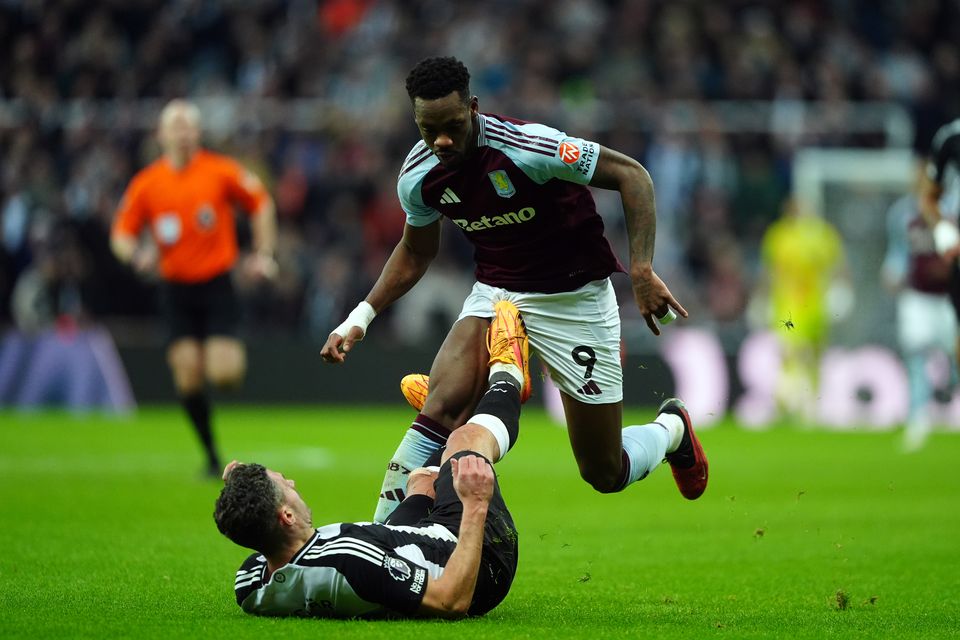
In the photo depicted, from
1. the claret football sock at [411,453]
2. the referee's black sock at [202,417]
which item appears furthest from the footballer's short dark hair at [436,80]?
the referee's black sock at [202,417]

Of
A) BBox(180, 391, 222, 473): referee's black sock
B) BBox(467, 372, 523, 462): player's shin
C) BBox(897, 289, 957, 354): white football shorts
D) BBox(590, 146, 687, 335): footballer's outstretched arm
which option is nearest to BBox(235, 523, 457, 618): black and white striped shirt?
BBox(467, 372, 523, 462): player's shin

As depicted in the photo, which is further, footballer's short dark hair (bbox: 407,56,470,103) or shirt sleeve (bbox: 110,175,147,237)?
shirt sleeve (bbox: 110,175,147,237)

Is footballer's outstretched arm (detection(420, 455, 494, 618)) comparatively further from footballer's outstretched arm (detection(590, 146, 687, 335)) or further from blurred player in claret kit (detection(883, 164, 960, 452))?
blurred player in claret kit (detection(883, 164, 960, 452))

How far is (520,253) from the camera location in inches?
258

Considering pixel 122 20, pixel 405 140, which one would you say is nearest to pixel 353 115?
pixel 405 140

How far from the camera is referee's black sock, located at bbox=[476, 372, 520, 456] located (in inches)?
223

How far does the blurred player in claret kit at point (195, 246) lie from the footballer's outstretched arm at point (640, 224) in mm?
5302

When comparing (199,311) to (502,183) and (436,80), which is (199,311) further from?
(436,80)

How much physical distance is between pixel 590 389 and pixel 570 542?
1.95 m

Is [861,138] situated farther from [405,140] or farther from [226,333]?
[226,333]

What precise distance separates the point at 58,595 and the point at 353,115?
14.8 metres

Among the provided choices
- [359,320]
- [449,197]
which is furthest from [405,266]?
[449,197]

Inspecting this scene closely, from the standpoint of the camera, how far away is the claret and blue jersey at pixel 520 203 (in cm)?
616

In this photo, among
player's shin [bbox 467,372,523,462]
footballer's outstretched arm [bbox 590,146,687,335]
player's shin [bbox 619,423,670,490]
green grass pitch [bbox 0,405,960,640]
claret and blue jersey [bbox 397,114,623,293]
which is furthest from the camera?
player's shin [bbox 619,423,670,490]
